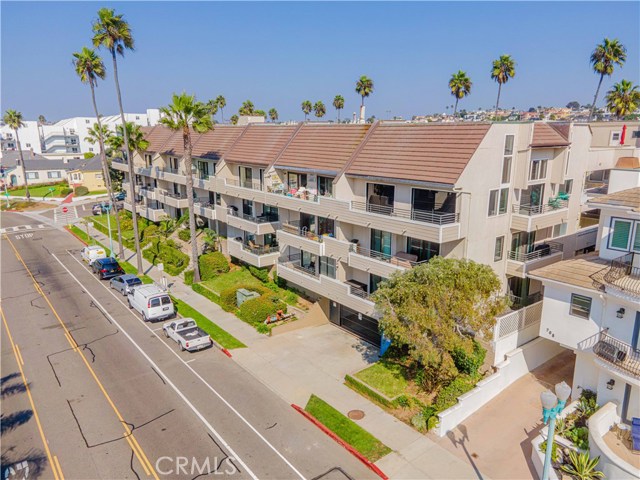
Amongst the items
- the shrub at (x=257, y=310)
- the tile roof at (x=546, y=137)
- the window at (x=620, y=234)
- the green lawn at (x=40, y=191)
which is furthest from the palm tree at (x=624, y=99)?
the green lawn at (x=40, y=191)

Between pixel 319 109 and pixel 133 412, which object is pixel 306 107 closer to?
pixel 319 109

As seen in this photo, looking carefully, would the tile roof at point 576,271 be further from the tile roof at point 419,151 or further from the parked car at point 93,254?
the parked car at point 93,254

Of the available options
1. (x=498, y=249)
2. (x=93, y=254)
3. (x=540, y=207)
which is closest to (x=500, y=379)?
(x=498, y=249)

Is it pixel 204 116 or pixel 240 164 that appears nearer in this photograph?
pixel 204 116

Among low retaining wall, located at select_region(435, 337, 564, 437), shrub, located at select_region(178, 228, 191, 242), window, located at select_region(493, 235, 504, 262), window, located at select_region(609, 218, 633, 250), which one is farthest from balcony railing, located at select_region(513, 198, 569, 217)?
shrub, located at select_region(178, 228, 191, 242)

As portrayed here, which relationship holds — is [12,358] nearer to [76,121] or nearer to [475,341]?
[475,341]

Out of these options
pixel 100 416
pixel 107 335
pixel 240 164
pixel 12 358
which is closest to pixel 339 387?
pixel 100 416
